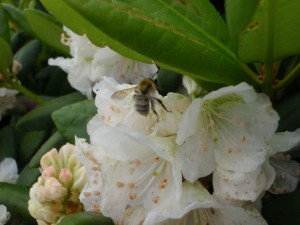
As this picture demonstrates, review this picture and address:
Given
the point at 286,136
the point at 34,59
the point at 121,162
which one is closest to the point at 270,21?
the point at 286,136

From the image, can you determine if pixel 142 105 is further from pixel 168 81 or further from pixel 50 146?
pixel 50 146

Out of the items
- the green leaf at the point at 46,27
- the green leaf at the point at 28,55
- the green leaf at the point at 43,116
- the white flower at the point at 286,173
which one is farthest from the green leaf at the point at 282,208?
the green leaf at the point at 28,55

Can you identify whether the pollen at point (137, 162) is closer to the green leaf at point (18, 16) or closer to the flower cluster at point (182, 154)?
the flower cluster at point (182, 154)

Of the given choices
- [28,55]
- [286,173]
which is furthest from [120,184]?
[28,55]

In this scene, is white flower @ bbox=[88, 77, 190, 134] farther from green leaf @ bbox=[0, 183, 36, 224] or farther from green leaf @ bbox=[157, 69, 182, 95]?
green leaf @ bbox=[0, 183, 36, 224]

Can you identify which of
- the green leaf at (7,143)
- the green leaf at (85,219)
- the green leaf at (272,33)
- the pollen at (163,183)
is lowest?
the green leaf at (7,143)
